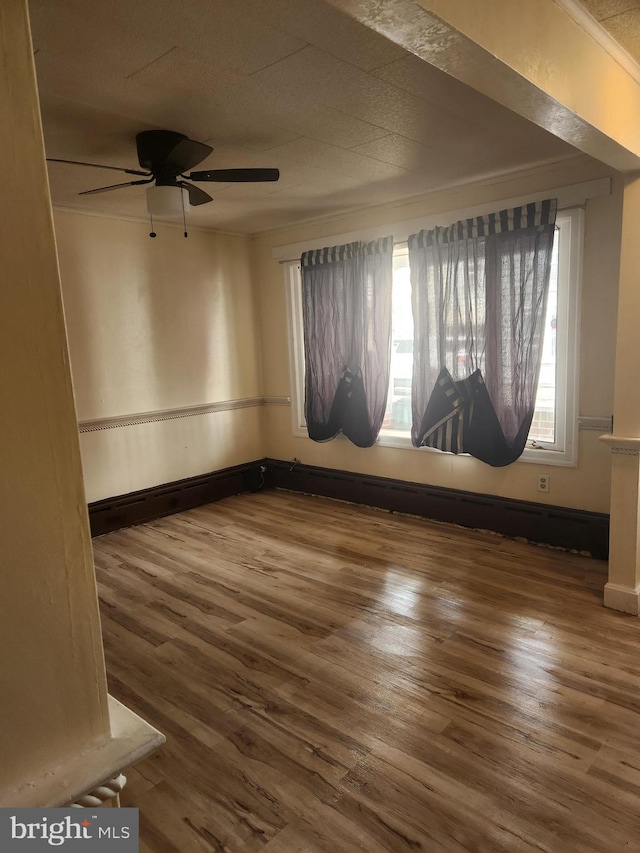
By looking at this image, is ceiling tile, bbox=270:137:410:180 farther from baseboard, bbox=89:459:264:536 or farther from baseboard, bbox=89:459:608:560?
baseboard, bbox=89:459:264:536

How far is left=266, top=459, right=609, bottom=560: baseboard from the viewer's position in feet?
11.7

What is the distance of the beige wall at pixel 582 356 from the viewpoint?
332 cm

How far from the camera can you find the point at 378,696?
7.50 ft

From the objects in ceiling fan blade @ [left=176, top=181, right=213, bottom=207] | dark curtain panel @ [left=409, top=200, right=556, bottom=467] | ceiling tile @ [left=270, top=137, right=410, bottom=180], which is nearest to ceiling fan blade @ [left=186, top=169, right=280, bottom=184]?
ceiling fan blade @ [left=176, top=181, right=213, bottom=207]

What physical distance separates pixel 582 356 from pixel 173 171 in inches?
101

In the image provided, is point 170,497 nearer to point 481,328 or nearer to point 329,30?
point 481,328

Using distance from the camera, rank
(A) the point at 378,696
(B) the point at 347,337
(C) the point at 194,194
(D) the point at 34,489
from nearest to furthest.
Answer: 1. (D) the point at 34,489
2. (A) the point at 378,696
3. (C) the point at 194,194
4. (B) the point at 347,337

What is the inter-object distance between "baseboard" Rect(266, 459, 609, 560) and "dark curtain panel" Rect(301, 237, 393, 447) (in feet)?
1.32

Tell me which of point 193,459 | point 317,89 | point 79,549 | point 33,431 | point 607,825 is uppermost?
point 317,89

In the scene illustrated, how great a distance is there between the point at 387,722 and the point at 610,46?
2650mm

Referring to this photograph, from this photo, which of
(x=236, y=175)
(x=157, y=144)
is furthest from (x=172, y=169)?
(x=236, y=175)

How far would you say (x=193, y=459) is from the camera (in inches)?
195

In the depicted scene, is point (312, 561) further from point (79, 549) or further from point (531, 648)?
point (79, 549)

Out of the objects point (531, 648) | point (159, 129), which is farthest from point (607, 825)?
point (159, 129)
